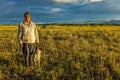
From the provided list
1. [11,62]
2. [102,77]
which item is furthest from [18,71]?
[102,77]

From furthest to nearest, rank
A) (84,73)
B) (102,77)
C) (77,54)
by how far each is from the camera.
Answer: (77,54) → (84,73) → (102,77)

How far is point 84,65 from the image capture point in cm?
1061

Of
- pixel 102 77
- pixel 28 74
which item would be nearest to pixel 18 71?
pixel 28 74

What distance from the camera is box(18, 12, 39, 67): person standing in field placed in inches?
432

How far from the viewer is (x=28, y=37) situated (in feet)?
36.1

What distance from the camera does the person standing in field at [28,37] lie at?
10984mm

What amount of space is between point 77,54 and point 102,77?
3.83 meters

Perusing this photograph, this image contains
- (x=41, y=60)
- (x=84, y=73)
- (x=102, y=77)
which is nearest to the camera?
(x=102, y=77)

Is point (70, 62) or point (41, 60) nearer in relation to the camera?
point (70, 62)

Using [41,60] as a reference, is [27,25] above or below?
above

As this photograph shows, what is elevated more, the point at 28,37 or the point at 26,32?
the point at 26,32

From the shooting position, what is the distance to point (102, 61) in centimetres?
1089

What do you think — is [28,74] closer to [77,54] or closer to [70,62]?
[70,62]

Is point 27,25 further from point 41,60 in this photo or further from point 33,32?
point 41,60
